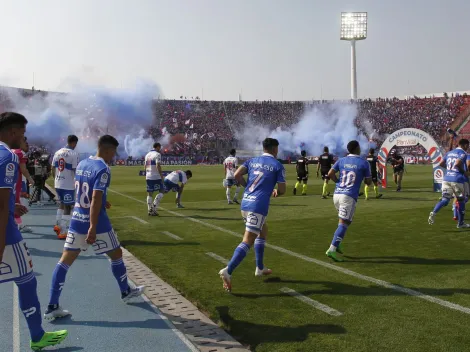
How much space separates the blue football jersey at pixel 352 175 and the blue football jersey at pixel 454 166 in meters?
3.63

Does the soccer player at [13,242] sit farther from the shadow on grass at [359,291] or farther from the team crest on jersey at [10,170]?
the shadow on grass at [359,291]

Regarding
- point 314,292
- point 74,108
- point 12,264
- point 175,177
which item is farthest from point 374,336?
point 74,108

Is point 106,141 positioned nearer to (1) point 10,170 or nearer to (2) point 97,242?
(2) point 97,242

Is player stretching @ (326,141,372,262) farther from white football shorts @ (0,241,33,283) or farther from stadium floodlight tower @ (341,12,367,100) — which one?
stadium floodlight tower @ (341,12,367,100)

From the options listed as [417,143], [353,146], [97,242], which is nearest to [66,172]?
[97,242]

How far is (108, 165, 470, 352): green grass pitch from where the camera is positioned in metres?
4.29

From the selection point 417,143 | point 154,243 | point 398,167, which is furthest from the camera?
point 417,143

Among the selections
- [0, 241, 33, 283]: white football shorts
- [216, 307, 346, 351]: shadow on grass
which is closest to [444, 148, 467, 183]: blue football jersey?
[216, 307, 346, 351]: shadow on grass

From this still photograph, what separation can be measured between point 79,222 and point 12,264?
4.53 ft

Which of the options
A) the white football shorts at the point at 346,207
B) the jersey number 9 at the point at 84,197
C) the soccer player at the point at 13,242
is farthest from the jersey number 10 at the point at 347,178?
the soccer player at the point at 13,242

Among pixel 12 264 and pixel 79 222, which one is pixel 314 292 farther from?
pixel 12 264

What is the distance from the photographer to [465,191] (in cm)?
1023

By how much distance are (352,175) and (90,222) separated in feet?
15.0

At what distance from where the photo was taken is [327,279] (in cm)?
631
